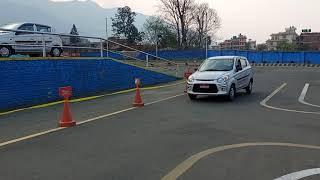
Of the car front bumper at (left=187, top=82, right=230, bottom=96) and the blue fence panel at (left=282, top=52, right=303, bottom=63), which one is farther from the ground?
the blue fence panel at (left=282, top=52, right=303, bottom=63)

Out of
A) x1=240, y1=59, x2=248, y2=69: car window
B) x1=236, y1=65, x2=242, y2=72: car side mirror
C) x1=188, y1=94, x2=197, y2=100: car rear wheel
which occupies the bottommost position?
x1=188, y1=94, x2=197, y2=100: car rear wheel

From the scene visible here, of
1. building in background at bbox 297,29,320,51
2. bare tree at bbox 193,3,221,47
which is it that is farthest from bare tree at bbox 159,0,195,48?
building in background at bbox 297,29,320,51

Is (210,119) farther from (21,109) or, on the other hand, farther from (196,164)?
(21,109)

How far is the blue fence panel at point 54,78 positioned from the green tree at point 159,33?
73851mm

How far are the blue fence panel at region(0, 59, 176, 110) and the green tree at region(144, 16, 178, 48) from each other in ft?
242

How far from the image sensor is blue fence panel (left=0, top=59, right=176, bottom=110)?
1534cm

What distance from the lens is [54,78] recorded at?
58.0 ft

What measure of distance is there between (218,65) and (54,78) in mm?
6144

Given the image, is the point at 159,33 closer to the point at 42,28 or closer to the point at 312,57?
the point at 312,57

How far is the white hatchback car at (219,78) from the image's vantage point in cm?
1664

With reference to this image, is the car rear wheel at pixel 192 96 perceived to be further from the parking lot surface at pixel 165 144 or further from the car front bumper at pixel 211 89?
the parking lot surface at pixel 165 144

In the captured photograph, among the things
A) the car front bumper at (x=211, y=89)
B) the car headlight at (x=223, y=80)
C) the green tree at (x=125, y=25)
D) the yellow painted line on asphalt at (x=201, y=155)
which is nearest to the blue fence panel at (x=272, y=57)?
the green tree at (x=125, y=25)

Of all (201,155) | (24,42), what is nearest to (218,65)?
(24,42)

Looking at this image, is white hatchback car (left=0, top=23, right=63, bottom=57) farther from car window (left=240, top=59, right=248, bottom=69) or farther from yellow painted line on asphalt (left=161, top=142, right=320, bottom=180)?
yellow painted line on asphalt (left=161, top=142, right=320, bottom=180)
